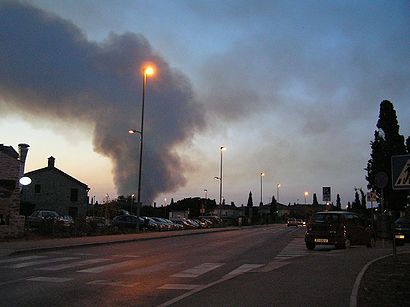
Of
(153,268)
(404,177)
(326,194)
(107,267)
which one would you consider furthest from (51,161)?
(404,177)

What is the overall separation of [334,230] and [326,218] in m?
0.66

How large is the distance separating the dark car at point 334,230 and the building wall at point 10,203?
1503cm

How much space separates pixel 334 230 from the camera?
2117 cm

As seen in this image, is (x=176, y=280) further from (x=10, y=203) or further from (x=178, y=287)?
(x=10, y=203)

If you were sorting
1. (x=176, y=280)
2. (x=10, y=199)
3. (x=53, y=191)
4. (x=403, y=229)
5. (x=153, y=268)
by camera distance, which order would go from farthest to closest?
1. (x=53, y=191)
2. (x=403, y=229)
3. (x=10, y=199)
4. (x=153, y=268)
5. (x=176, y=280)

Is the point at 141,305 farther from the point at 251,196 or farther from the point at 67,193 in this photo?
the point at 251,196

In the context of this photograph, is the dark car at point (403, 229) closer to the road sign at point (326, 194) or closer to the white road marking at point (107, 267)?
the road sign at point (326, 194)

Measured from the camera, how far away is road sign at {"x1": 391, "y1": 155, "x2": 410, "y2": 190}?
10984mm

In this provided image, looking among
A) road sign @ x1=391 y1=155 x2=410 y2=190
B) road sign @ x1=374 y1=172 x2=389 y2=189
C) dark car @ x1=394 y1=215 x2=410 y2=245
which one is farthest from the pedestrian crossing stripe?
dark car @ x1=394 y1=215 x2=410 y2=245

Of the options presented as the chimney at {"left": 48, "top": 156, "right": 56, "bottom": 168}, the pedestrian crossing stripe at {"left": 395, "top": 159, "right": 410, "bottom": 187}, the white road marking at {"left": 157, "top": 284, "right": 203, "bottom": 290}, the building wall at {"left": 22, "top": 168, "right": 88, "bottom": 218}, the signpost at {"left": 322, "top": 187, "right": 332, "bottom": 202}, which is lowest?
the white road marking at {"left": 157, "top": 284, "right": 203, "bottom": 290}

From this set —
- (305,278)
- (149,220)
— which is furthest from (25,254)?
(149,220)

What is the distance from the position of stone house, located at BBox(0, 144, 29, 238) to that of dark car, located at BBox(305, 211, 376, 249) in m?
15.0

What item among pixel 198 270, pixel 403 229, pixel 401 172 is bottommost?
pixel 198 270

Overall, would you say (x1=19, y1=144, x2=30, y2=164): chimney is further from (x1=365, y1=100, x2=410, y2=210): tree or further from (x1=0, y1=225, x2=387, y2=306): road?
(x1=365, y1=100, x2=410, y2=210): tree
